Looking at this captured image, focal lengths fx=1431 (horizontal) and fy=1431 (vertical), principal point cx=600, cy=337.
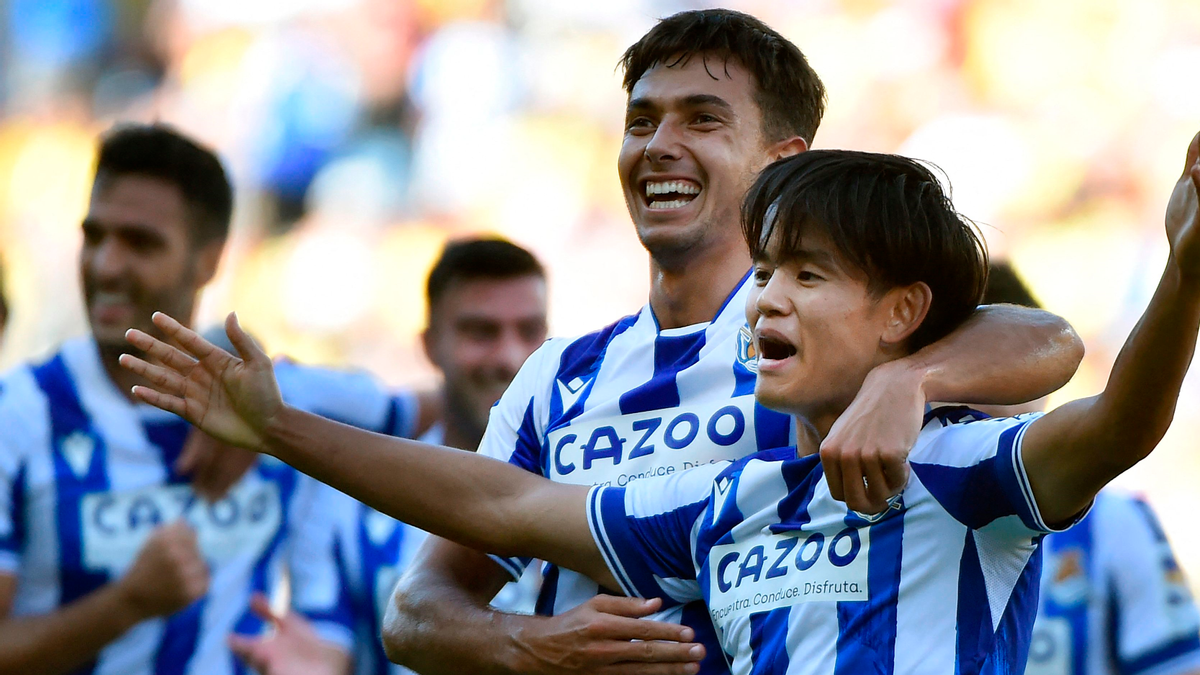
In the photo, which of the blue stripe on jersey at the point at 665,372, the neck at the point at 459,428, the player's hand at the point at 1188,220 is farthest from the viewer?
the neck at the point at 459,428

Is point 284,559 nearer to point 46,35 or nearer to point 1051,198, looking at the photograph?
point 1051,198

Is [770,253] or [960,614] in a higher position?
[770,253]

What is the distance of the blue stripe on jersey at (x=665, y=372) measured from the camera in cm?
251

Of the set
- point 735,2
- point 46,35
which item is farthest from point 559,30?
point 46,35

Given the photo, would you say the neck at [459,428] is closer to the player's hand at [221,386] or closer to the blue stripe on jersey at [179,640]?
the blue stripe on jersey at [179,640]

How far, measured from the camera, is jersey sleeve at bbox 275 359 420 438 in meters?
4.21

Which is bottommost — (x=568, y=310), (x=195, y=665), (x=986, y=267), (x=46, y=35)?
(x=195, y=665)

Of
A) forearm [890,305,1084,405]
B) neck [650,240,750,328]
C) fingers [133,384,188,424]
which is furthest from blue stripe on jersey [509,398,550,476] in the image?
forearm [890,305,1084,405]

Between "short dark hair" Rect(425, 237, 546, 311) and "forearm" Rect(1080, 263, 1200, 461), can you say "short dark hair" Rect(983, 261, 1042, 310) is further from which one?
"forearm" Rect(1080, 263, 1200, 461)

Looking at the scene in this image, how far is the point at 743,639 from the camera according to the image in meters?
2.06

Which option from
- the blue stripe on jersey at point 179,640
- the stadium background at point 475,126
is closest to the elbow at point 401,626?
the blue stripe on jersey at point 179,640

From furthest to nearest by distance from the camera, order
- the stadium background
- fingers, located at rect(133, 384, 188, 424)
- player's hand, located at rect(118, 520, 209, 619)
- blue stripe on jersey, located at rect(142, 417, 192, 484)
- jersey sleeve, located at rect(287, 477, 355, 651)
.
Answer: the stadium background
jersey sleeve, located at rect(287, 477, 355, 651)
blue stripe on jersey, located at rect(142, 417, 192, 484)
player's hand, located at rect(118, 520, 209, 619)
fingers, located at rect(133, 384, 188, 424)

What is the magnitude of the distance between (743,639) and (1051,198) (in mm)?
8198

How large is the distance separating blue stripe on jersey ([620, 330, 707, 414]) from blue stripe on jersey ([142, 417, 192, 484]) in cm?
186
